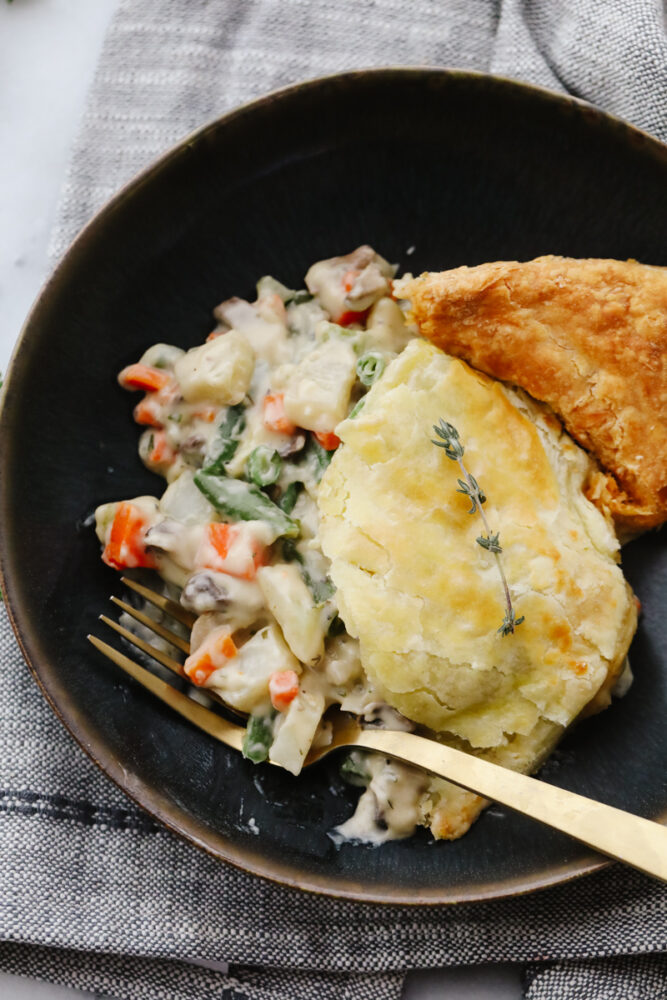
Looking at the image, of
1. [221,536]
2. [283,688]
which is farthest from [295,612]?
[221,536]

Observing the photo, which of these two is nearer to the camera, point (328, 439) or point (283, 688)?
point (283, 688)

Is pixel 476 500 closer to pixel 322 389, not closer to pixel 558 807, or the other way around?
pixel 322 389

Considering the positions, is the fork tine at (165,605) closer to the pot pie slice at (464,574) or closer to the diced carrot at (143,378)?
the pot pie slice at (464,574)

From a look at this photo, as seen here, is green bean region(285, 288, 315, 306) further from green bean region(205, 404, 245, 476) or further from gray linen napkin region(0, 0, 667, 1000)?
gray linen napkin region(0, 0, 667, 1000)

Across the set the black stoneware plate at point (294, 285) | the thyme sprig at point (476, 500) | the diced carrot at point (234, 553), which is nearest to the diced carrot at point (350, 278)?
the black stoneware plate at point (294, 285)

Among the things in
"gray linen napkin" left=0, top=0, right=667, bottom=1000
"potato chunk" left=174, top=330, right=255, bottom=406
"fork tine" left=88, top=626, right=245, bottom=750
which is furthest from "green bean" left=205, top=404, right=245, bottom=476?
"gray linen napkin" left=0, top=0, right=667, bottom=1000

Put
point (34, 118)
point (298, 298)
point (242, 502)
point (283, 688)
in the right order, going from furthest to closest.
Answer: point (34, 118) < point (298, 298) < point (242, 502) < point (283, 688)

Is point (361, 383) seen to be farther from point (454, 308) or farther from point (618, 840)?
point (618, 840)
